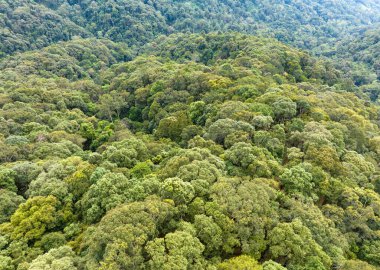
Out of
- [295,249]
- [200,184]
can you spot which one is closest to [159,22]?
[200,184]

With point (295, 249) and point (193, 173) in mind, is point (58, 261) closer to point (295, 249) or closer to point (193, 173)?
point (193, 173)

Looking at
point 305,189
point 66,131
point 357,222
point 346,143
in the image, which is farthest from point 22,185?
point 346,143

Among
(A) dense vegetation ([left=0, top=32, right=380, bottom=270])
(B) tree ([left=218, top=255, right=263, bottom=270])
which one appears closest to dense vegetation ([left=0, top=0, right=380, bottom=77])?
(A) dense vegetation ([left=0, top=32, right=380, bottom=270])

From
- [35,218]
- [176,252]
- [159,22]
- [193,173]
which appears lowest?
[159,22]

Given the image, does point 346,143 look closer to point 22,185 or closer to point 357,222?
point 357,222

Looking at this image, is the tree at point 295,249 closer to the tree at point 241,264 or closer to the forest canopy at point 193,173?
the forest canopy at point 193,173

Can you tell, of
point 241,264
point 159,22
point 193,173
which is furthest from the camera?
point 159,22

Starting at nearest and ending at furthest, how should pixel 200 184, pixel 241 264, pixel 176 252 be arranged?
pixel 176 252 → pixel 241 264 → pixel 200 184

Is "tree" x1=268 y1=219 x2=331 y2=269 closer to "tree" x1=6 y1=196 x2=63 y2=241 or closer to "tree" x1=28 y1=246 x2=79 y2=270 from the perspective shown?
"tree" x1=28 y1=246 x2=79 y2=270

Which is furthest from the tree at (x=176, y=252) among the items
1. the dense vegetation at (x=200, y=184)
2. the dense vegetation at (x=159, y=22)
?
A: the dense vegetation at (x=159, y=22)
